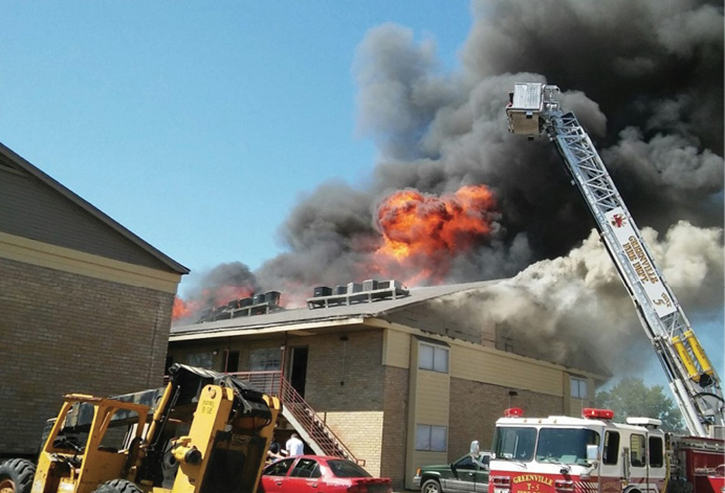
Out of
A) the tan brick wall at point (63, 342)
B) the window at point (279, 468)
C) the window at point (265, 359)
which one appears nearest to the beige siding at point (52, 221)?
the tan brick wall at point (63, 342)

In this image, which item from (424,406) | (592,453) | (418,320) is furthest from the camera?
(418,320)

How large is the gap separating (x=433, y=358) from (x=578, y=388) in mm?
8463

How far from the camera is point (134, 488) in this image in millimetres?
8086

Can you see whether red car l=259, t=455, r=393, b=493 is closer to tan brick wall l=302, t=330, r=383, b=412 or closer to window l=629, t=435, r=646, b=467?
window l=629, t=435, r=646, b=467

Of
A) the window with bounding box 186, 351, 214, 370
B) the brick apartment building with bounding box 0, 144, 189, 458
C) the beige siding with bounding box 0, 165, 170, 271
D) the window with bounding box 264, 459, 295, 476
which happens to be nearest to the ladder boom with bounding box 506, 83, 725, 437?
the window with bounding box 264, 459, 295, 476

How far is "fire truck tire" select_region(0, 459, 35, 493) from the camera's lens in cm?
968

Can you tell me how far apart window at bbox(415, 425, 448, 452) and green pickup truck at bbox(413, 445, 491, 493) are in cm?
277

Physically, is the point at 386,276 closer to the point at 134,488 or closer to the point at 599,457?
the point at 599,457

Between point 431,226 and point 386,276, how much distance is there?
4046 millimetres

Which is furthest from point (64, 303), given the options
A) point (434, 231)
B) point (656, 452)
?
point (434, 231)

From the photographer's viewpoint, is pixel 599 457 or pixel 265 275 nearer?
pixel 599 457

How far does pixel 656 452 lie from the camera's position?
1216 centimetres

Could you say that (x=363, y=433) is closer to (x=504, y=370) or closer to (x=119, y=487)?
(x=504, y=370)

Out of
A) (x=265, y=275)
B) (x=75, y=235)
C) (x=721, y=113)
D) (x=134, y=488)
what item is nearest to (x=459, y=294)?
Result: (x=75, y=235)
